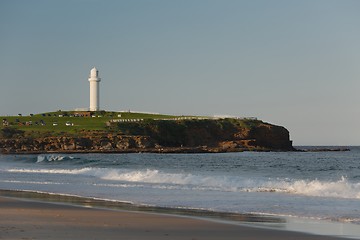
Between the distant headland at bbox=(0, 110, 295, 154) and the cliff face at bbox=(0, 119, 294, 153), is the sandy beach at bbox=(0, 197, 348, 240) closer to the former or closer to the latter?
the distant headland at bbox=(0, 110, 295, 154)

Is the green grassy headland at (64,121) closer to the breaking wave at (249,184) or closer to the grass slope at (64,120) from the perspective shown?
the grass slope at (64,120)

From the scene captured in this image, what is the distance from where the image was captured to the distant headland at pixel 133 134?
10669 cm

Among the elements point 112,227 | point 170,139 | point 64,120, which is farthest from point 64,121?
point 112,227

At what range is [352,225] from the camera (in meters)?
16.5

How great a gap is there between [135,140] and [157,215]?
302 ft

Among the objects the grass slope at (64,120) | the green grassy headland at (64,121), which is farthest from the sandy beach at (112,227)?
the grass slope at (64,120)

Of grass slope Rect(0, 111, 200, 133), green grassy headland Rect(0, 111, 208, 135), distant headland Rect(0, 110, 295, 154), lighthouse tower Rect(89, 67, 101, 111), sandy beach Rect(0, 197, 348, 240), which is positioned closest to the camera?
sandy beach Rect(0, 197, 348, 240)

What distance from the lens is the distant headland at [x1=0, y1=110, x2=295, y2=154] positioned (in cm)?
10669

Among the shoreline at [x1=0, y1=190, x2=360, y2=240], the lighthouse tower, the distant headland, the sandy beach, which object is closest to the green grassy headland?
the distant headland

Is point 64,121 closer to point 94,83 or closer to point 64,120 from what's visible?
point 64,120

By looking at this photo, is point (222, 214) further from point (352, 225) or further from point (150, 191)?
point (150, 191)

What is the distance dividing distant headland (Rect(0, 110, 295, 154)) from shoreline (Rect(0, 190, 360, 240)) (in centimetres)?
8005

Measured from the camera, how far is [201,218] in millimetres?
17719

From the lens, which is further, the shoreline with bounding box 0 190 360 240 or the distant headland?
the distant headland
